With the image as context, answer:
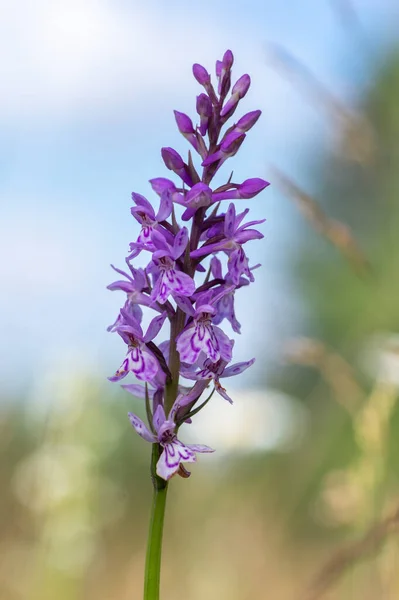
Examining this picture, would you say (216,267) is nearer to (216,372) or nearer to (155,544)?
(216,372)

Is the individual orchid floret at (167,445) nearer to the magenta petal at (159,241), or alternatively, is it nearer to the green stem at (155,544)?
the green stem at (155,544)

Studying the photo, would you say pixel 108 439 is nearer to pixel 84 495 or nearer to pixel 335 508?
pixel 84 495

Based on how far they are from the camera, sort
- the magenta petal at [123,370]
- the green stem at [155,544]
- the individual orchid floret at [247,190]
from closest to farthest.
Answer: the green stem at [155,544], the magenta petal at [123,370], the individual orchid floret at [247,190]

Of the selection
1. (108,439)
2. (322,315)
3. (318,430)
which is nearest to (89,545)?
(108,439)

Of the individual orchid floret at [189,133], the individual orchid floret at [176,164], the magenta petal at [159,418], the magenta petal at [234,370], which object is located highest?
the individual orchid floret at [189,133]

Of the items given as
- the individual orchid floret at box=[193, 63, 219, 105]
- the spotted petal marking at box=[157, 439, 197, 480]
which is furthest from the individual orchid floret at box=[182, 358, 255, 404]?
the individual orchid floret at box=[193, 63, 219, 105]

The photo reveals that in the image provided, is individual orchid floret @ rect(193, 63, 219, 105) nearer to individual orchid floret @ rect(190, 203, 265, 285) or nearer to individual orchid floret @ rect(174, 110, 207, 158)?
individual orchid floret @ rect(174, 110, 207, 158)

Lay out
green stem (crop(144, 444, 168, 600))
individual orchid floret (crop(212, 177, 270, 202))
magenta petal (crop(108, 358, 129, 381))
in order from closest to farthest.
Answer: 1. green stem (crop(144, 444, 168, 600))
2. magenta petal (crop(108, 358, 129, 381))
3. individual orchid floret (crop(212, 177, 270, 202))

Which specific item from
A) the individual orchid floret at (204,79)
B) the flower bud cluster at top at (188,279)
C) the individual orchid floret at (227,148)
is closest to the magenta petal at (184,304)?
the flower bud cluster at top at (188,279)
